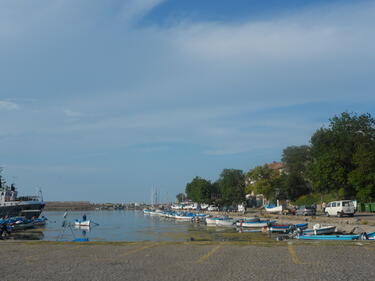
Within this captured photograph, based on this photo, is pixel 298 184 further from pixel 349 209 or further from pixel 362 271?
pixel 362 271

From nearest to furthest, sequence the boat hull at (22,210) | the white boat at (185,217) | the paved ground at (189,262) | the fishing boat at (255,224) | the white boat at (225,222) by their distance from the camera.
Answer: the paved ground at (189,262) → the fishing boat at (255,224) → the white boat at (225,222) → the boat hull at (22,210) → the white boat at (185,217)

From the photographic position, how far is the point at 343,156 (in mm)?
67562

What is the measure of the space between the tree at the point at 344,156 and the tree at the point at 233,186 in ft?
114

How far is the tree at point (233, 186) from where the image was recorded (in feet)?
360

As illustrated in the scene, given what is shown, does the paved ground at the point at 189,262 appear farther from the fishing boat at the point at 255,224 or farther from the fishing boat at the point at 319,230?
the fishing boat at the point at 255,224

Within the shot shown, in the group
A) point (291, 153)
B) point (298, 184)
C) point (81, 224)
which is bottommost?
point (81, 224)

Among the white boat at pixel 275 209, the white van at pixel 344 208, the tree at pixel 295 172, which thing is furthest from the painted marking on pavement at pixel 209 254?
the tree at pixel 295 172

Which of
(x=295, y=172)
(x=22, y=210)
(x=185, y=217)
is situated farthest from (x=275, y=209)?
(x=22, y=210)

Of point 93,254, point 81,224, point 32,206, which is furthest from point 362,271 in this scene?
point 32,206

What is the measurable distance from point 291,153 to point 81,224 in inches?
2564

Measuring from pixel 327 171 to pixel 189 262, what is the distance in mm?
56605

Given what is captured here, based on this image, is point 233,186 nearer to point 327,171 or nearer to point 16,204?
point 327,171

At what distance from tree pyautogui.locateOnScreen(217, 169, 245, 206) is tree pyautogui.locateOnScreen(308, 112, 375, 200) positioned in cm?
3483

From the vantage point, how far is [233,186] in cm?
11112
